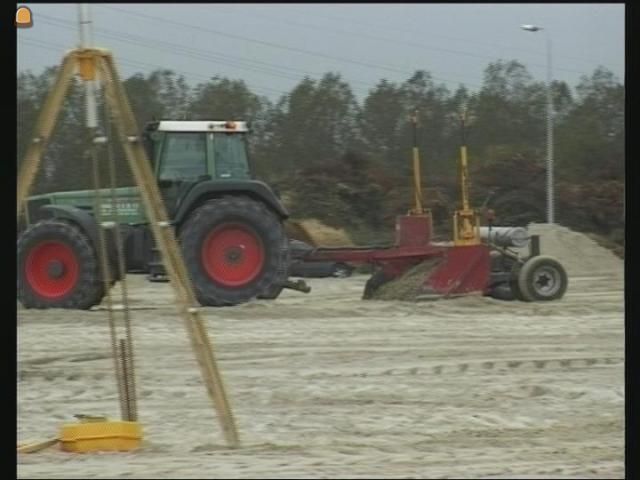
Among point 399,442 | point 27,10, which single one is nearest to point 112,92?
point 27,10

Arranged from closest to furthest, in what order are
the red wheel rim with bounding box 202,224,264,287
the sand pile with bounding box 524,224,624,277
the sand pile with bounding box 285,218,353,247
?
the red wheel rim with bounding box 202,224,264,287, the sand pile with bounding box 524,224,624,277, the sand pile with bounding box 285,218,353,247

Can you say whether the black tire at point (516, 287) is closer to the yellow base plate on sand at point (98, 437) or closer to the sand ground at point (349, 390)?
the sand ground at point (349, 390)

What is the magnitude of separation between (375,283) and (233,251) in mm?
2867

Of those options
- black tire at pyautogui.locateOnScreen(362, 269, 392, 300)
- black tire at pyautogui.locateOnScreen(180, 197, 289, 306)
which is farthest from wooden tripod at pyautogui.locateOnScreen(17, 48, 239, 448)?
black tire at pyautogui.locateOnScreen(362, 269, 392, 300)

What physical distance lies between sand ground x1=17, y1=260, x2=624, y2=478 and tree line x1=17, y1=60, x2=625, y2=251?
18388mm

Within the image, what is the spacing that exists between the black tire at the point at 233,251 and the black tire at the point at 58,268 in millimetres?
1330

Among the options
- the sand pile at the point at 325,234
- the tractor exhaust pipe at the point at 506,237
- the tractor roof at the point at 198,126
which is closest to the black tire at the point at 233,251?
the tractor roof at the point at 198,126

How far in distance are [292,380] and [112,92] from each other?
388cm

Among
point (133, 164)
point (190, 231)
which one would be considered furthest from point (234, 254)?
point (133, 164)

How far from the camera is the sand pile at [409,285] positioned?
16812mm

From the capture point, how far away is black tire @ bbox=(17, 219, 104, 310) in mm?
14781

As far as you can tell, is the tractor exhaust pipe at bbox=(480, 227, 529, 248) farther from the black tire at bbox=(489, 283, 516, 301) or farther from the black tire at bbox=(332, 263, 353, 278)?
the black tire at bbox=(332, 263, 353, 278)

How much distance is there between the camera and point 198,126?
16172 mm
